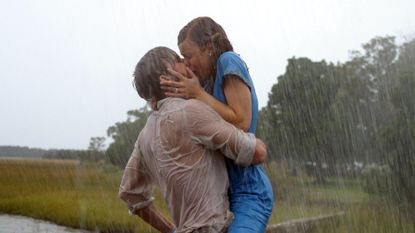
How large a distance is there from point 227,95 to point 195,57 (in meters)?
0.21

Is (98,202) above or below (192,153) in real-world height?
below

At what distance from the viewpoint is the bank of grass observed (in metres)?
9.41

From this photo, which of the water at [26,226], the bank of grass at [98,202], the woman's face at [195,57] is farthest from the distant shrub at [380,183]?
the woman's face at [195,57]

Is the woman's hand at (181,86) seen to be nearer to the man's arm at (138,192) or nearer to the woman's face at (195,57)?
the woman's face at (195,57)

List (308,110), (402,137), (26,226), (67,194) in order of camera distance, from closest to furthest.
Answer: (26,226)
(67,194)
(402,137)
(308,110)

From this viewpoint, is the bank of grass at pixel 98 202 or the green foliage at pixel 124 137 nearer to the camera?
the bank of grass at pixel 98 202

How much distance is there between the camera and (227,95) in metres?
2.57

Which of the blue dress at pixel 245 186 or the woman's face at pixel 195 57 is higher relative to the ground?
the woman's face at pixel 195 57

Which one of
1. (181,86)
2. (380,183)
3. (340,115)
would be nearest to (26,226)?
(380,183)

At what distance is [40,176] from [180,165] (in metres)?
15.4

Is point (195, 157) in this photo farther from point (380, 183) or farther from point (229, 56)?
point (380, 183)

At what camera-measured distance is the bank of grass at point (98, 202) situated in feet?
30.9

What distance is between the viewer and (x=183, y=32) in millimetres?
2672

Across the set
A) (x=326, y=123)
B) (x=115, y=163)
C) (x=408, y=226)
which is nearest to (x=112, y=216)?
(x=408, y=226)
